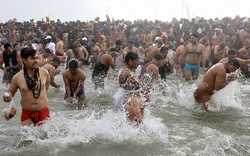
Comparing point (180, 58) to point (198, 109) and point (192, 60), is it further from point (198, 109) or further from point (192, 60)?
point (198, 109)

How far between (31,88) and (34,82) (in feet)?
0.30

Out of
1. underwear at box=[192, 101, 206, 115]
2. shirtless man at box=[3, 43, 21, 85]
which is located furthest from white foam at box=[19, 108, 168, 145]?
shirtless man at box=[3, 43, 21, 85]

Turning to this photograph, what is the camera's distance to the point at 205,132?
7914 millimetres

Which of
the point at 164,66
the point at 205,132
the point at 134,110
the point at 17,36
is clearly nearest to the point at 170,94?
the point at 164,66

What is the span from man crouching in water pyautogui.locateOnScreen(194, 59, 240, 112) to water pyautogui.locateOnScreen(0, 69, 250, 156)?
0.30 meters

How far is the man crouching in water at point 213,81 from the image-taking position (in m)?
8.28

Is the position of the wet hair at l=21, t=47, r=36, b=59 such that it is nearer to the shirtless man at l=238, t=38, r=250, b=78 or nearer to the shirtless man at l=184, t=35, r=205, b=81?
the shirtless man at l=184, t=35, r=205, b=81

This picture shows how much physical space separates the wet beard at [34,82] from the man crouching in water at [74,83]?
3128mm

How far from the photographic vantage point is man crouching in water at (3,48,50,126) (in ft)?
20.1

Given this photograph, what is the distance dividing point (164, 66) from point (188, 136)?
3639 millimetres

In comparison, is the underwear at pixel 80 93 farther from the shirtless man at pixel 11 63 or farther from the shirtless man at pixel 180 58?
the shirtless man at pixel 180 58

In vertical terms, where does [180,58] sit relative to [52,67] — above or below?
above

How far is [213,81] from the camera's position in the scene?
28.7 feet

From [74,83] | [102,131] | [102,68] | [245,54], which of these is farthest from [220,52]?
[102,131]
